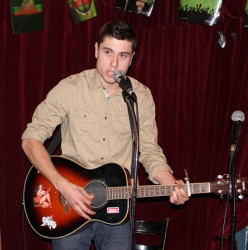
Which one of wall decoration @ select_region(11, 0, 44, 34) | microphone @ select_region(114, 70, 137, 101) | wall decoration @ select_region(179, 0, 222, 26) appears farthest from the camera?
wall decoration @ select_region(179, 0, 222, 26)

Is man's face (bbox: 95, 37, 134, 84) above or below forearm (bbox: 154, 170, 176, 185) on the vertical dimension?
above

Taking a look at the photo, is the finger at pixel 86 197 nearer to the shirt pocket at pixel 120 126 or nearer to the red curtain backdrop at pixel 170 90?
the shirt pocket at pixel 120 126

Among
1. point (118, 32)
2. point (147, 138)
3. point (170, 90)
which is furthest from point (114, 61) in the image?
point (170, 90)

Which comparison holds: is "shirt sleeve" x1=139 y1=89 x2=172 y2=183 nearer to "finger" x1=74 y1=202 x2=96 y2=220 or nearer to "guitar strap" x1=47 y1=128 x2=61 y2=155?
"finger" x1=74 y1=202 x2=96 y2=220

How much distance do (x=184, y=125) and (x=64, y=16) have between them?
1.44 meters

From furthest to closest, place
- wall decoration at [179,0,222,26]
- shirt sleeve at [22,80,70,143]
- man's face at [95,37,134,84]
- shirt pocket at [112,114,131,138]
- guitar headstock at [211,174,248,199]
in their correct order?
wall decoration at [179,0,222,26], shirt pocket at [112,114,131,138], shirt sleeve at [22,80,70,143], man's face at [95,37,134,84], guitar headstock at [211,174,248,199]

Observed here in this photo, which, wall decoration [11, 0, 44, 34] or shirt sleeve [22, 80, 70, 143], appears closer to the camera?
shirt sleeve [22, 80, 70, 143]

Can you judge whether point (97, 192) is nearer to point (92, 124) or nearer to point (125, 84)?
point (92, 124)

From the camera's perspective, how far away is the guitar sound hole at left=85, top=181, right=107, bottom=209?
9.74 ft

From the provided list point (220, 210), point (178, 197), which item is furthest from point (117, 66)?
point (220, 210)

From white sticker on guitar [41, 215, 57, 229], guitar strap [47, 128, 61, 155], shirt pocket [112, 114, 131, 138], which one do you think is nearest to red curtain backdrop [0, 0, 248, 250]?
guitar strap [47, 128, 61, 155]

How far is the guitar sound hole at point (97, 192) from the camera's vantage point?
2.97 meters

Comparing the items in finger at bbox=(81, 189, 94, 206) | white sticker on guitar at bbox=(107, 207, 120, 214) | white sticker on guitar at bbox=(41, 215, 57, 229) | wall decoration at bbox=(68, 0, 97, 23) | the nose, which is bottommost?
white sticker on guitar at bbox=(41, 215, 57, 229)

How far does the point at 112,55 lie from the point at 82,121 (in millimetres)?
485
